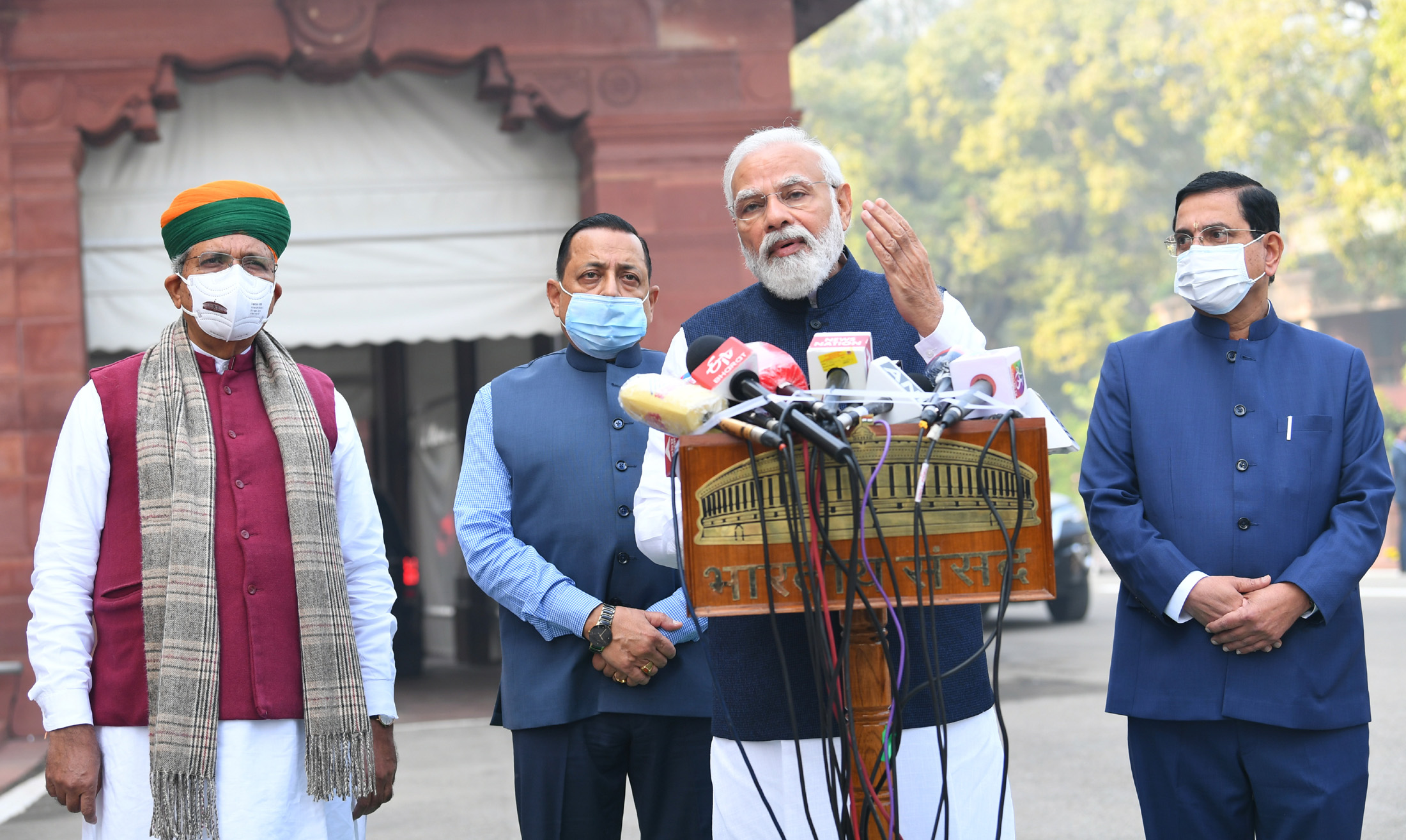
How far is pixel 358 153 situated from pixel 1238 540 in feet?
23.9

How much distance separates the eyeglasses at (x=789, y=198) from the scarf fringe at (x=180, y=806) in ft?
5.57

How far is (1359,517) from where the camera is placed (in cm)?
351

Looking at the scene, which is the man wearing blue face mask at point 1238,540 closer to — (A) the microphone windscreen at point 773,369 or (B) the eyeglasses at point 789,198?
(B) the eyeglasses at point 789,198

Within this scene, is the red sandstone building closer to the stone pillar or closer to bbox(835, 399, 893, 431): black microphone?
the stone pillar

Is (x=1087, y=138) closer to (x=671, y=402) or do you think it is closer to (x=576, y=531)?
(x=576, y=531)

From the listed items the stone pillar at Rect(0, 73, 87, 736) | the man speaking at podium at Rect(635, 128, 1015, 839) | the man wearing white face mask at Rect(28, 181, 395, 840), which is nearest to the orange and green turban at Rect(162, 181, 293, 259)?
the man wearing white face mask at Rect(28, 181, 395, 840)

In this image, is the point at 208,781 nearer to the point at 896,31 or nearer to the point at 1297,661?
the point at 1297,661

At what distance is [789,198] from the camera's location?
3211 millimetres

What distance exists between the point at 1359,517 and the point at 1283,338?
493 millimetres

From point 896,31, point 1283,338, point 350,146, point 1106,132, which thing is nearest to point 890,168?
point 1106,132

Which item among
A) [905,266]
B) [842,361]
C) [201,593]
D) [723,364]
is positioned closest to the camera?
[723,364]

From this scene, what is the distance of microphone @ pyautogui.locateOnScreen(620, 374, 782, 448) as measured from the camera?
2.25 m

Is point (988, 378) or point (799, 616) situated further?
point (799, 616)

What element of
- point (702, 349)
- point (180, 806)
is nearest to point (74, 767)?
point (180, 806)
